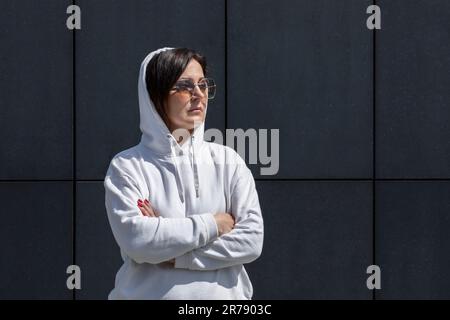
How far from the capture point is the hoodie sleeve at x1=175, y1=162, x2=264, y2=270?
3.35 m

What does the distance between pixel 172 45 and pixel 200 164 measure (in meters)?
2.96

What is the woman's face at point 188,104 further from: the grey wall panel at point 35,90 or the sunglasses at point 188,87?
the grey wall panel at point 35,90

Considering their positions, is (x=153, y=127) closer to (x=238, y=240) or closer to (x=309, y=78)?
(x=238, y=240)

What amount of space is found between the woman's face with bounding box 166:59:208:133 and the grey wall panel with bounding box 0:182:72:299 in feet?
9.77

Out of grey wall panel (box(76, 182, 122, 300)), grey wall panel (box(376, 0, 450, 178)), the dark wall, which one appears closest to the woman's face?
the dark wall

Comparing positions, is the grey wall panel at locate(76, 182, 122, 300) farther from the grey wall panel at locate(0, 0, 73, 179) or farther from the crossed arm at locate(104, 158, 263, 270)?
the crossed arm at locate(104, 158, 263, 270)

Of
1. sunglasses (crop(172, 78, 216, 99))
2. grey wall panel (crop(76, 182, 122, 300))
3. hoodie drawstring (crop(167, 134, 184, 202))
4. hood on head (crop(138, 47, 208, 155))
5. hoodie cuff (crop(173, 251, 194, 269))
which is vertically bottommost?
grey wall panel (crop(76, 182, 122, 300))

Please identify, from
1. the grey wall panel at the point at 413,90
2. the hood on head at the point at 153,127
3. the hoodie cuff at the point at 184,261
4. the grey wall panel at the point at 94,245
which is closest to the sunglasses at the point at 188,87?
the hood on head at the point at 153,127

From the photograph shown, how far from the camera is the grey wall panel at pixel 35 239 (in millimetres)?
6293

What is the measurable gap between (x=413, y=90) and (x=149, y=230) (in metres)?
3.51

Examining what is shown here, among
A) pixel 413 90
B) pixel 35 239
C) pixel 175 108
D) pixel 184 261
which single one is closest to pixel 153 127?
pixel 175 108

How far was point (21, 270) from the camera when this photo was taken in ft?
20.9

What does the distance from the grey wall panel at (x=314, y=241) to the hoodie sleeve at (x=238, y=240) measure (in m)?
2.78

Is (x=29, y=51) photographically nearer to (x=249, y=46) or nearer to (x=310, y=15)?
(x=249, y=46)
